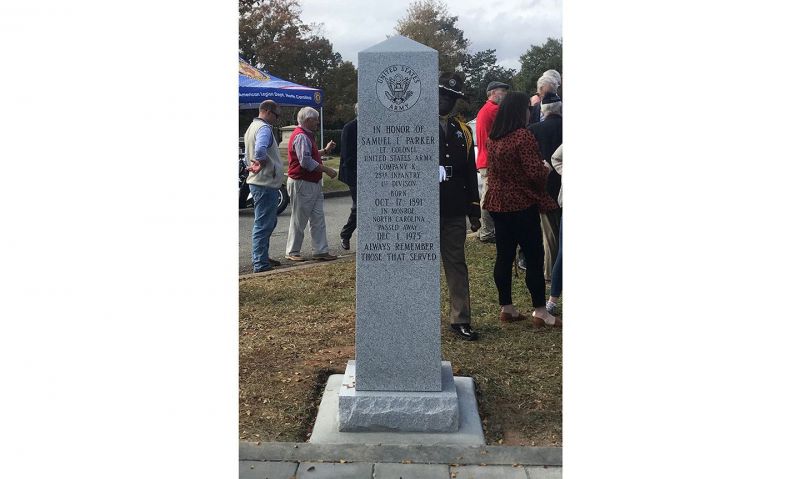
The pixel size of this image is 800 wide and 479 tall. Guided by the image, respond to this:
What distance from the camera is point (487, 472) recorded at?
4.18 metres

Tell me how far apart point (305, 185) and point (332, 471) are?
641 cm

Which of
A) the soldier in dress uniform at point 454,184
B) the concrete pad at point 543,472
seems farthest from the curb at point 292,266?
the concrete pad at point 543,472

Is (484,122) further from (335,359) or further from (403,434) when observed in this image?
(403,434)

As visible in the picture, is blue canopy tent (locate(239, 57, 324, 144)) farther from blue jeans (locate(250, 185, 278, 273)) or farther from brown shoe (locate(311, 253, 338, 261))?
blue jeans (locate(250, 185, 278, 273))

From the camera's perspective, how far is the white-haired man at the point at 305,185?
10.0 meters

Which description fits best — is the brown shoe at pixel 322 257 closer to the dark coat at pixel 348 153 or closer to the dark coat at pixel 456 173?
the dark coat at pixel 348 153

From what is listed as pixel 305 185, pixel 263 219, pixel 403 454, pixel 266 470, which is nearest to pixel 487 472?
pixel 403 454

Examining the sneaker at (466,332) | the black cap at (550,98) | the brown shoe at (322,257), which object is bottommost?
the sneaker at (466,332)

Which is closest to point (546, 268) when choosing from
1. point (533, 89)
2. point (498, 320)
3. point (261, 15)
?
point (498, 320)

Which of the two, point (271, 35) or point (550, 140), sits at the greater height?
point (271, 35)

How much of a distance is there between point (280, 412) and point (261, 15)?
105 ft

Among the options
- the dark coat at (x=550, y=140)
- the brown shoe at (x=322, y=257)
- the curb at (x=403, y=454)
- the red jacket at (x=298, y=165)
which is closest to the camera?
the curb at (x=403, y=454)

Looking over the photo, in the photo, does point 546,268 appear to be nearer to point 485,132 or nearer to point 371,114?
point 485,132

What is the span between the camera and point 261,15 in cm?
3509
